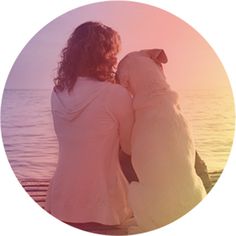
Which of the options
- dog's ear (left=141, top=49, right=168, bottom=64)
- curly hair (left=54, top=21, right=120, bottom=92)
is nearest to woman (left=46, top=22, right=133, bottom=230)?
curly hair (left=54, top=21, right=120, bottom=92)

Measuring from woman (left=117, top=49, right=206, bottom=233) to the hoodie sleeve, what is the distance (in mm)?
16

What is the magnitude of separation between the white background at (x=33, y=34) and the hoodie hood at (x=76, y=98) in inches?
8.0

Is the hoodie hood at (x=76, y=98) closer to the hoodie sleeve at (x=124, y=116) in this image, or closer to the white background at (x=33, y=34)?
the hoodie sleeve at (x=124, y=116)

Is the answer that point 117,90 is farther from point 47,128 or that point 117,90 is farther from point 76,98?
point 47,128

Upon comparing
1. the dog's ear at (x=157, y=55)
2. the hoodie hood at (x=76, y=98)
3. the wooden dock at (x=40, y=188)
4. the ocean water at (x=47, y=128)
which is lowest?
the wooden dock at (x=40, y=188)

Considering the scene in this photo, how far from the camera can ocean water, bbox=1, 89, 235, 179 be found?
1.83 m

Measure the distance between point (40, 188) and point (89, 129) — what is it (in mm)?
255

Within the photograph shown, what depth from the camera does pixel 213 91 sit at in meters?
1.84

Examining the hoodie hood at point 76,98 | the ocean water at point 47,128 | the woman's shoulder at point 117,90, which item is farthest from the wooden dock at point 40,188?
the woman's shoulder at point 117,90

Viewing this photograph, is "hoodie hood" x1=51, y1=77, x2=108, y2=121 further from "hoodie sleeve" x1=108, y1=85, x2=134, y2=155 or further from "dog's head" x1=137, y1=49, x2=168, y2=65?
"dog's head" x1=137, y1=49, x2=168, y2=65

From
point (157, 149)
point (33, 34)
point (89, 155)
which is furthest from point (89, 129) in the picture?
point (33, 34)

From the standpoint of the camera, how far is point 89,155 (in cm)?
184

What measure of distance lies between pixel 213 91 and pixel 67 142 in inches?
20.1

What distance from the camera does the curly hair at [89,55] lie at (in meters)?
1.82
